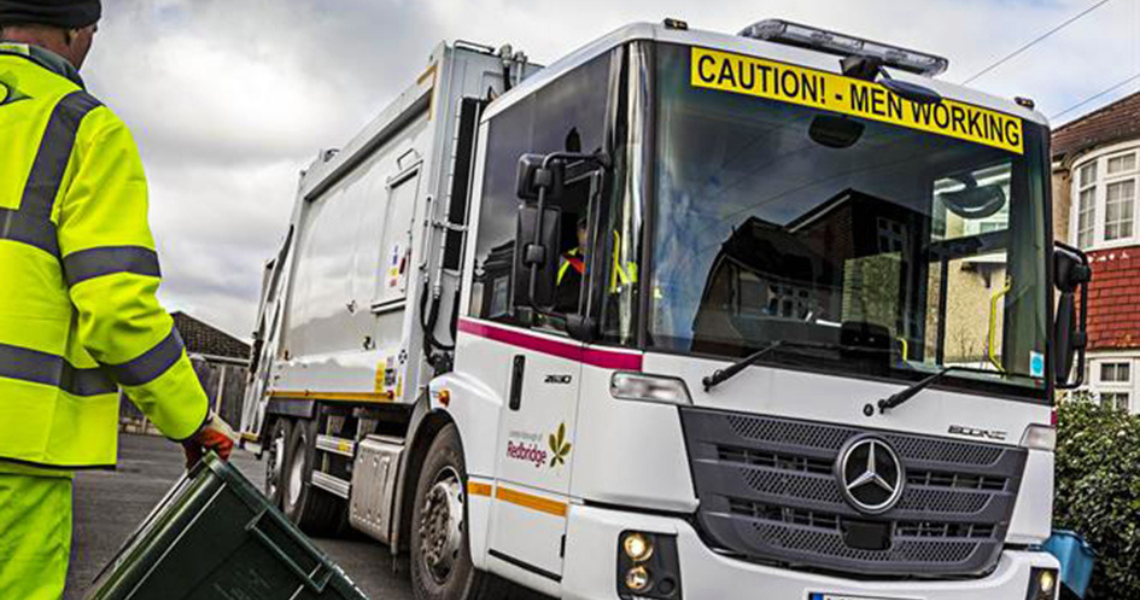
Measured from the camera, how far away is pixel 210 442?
2674 millimetres

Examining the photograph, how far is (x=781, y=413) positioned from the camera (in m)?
4.52

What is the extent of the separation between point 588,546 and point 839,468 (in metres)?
1.02

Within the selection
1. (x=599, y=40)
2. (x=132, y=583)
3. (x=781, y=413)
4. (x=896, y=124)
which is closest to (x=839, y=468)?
(x=781, y=413)

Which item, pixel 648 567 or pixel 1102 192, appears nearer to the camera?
pixel 648 567

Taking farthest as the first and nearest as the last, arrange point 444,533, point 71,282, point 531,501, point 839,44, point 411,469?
point 411,469
point 444,533
point 839,44
point 531,501
point 71,282

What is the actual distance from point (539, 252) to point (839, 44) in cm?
179

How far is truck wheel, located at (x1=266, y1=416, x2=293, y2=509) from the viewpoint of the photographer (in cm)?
985

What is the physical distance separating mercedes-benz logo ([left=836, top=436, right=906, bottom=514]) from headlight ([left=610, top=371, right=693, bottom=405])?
705mm

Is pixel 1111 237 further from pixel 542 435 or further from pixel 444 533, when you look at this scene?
pixel 542 435

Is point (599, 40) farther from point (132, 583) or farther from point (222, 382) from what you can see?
point (222, 382)

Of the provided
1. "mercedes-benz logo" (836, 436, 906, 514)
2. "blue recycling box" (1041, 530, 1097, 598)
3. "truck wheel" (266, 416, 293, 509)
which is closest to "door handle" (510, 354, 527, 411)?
"mercedes-benz logo" (836, 436, 906, 514)

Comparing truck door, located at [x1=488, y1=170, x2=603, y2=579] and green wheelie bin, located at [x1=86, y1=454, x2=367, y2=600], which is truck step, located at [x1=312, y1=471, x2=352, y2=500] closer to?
truck door, located at [x1=488, y1=170, x2=603, y2=579]

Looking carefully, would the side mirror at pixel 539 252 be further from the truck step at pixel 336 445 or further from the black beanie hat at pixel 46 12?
the truck step at pixel 336 445

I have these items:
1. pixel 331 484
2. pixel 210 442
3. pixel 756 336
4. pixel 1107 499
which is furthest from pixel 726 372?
pixel 331 484
